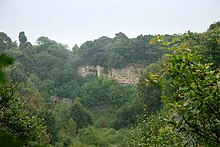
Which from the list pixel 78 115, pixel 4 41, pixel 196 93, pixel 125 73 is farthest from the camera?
pixel 125 73

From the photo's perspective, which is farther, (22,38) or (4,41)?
(22,38)

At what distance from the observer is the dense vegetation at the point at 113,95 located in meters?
2.30

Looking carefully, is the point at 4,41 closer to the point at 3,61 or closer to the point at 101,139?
the point at 101,139

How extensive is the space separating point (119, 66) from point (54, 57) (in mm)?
9221

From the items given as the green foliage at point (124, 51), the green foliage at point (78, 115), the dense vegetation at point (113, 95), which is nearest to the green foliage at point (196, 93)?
the dense vegetation at point (113, 95)

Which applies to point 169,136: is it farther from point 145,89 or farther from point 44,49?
point 44,49

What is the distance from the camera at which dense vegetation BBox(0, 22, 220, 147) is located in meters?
2.30

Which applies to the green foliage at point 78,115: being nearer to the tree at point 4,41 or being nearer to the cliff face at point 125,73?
the cliff face at point 125,73

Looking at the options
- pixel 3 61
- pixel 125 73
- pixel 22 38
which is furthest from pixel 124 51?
pixel 3 61

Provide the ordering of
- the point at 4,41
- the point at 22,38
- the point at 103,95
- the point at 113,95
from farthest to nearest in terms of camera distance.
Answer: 1. the point at 22,38
2. the point at 4,41
3. the point at 103,95
4. the point at 113,95

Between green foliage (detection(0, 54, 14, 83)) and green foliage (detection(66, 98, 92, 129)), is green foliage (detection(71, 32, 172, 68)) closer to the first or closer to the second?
green foliage (detection(66, 98, 92, 129))

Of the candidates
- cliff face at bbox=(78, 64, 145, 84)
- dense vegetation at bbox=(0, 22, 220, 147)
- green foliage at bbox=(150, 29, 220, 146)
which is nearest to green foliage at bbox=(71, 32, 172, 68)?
dense vegetation at bbox=(0, 22, 220, 147)

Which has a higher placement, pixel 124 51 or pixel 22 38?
pixel 22 38

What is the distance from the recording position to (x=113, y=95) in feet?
113
